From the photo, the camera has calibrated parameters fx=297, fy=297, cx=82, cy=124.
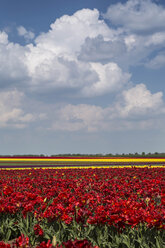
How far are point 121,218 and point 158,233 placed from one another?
33.6 inches

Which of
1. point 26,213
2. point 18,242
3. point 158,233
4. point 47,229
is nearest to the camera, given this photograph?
point 18,242

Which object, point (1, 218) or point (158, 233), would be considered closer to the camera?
point (158, 233)

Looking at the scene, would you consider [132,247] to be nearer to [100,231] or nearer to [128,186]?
[100,231]

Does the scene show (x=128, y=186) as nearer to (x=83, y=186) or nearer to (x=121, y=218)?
(x=83, y=186)

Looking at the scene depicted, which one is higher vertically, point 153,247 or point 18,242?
point 18,242

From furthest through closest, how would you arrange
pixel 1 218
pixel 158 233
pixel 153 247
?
1. pixel 1 218
2. pixel 158 233
3. pixel 153 247

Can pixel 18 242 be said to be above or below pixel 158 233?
above

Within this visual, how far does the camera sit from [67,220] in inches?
244

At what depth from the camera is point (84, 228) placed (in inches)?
255

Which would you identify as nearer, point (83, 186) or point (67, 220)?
point (67, 220)

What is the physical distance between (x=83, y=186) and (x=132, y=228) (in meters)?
4.74

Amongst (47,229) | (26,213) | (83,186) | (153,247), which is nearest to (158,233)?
(153,247)

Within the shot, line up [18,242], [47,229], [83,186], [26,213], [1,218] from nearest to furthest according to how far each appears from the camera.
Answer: [18,242] < [47,229] < [26,213] < [1,218] < [83,186]

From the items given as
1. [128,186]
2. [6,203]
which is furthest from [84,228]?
[128,186]
